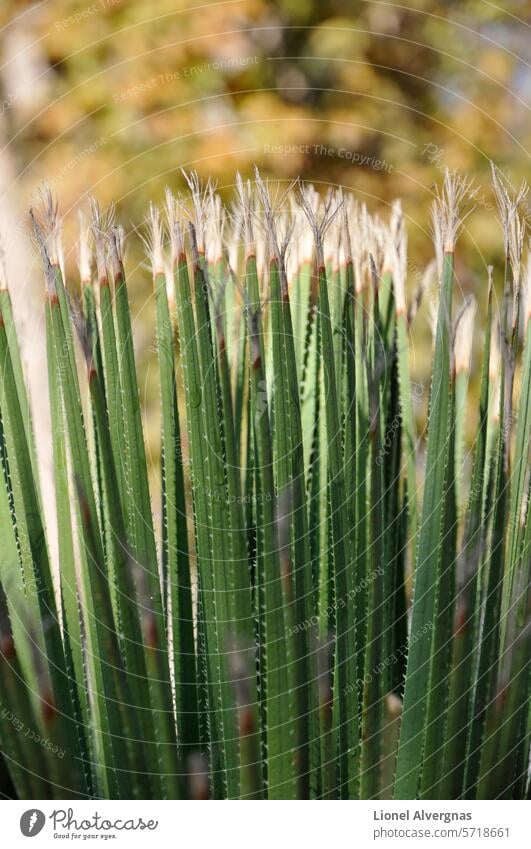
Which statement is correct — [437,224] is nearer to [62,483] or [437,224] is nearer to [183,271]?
[183,271]

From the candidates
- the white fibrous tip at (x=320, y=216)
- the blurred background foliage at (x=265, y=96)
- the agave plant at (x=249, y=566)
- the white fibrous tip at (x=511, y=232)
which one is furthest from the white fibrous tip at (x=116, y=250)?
the blurred background foliage at (x=265, y=96)
